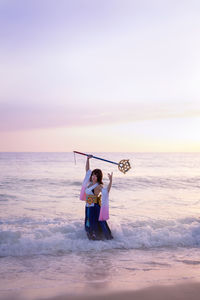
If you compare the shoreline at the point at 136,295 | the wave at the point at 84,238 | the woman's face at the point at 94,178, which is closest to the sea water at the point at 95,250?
the wave at the point at 84,238

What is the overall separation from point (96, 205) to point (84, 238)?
1.05 metres

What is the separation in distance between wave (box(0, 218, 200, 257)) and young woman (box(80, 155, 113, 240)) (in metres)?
0.25

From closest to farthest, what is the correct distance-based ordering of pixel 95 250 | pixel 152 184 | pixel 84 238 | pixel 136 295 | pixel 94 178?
pixel 136 295
pixel 95 250
pixel 94 178
pixel 84 238
pixel 152 184

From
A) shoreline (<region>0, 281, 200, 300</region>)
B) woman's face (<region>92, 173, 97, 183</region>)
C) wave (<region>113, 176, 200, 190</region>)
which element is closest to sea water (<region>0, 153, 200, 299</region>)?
shoreline (<region>0, 281, 200, 300</region>)

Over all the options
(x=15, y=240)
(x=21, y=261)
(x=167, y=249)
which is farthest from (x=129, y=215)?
(x=21, y=261)

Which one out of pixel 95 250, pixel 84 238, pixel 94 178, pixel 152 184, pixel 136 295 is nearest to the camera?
pixel 136 295

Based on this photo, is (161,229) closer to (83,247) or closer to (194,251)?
(194,251)

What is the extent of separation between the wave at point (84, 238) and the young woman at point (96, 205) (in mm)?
252

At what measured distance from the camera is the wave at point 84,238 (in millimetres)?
7125

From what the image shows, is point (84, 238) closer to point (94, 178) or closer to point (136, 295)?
point (94, 178)

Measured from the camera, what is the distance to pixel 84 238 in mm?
7812

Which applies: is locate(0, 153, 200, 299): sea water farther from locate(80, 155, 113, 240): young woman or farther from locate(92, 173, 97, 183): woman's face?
locate(92, 173, 97, 183): woman's face

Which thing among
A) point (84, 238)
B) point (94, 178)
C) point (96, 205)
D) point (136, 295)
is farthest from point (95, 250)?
point (136, 295)

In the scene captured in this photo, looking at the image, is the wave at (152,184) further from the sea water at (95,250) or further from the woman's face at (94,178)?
the woman's face at (94,178)
